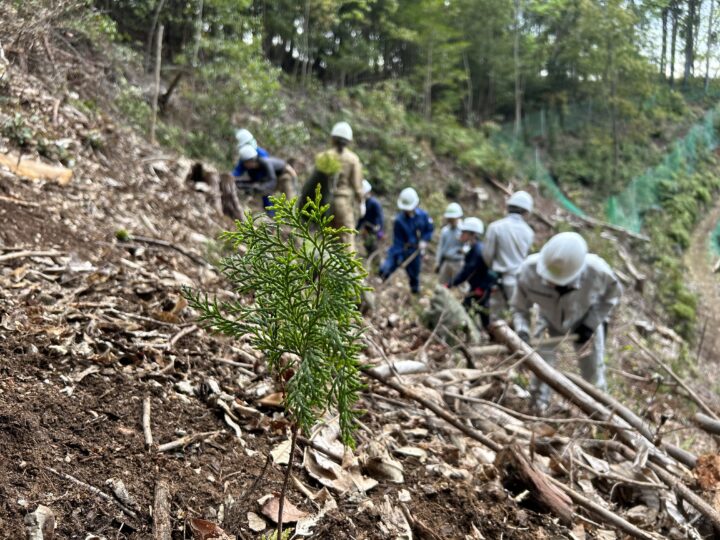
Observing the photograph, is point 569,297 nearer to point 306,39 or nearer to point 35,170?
point 35,170

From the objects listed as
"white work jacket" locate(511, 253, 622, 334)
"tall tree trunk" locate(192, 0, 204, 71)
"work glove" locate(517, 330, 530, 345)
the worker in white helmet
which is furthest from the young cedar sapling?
"tall tree trunk" locate(192, 0, 204, 71)

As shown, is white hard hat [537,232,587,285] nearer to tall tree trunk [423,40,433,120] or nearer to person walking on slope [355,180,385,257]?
person walking on slope [355,180,385,257]

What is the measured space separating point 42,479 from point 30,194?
3.29 meters

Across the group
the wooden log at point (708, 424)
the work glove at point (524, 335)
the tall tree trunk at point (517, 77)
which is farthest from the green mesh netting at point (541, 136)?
the wooden log at point (708, 424)

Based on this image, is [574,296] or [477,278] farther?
[477,278]

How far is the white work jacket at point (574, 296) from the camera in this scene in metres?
4.73

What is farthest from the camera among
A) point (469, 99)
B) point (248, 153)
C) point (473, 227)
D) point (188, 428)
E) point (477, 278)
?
point (469, 99)

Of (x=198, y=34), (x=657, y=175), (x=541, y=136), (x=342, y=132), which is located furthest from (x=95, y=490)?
(x=541, y=136)

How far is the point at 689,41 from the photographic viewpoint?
20.2 ft

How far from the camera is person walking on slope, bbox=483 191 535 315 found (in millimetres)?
6773

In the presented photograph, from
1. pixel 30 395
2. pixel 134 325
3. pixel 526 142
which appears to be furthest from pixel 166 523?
pixel 526 142

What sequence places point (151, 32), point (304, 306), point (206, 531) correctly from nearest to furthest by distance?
point (304, 306) < point (206, 531) < point (151, 32)

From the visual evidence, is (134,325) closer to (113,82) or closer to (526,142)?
(113,82)

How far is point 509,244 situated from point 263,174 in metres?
3.72
